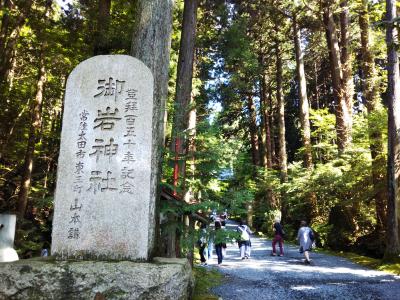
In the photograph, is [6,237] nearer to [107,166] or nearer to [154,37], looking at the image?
[107,166]

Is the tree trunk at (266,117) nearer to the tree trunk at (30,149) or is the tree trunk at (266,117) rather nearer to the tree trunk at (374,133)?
the tree trunk at (374,133)

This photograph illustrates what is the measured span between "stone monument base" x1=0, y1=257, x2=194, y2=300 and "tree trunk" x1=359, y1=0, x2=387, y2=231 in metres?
9.73

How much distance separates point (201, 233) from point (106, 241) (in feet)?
5.18

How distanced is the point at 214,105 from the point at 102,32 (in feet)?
33.7

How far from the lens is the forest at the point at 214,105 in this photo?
678cm

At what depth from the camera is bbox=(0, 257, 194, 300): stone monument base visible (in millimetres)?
4113

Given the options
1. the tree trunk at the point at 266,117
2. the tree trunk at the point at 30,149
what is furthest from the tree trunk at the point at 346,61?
the tree trunk at the point at 30,149

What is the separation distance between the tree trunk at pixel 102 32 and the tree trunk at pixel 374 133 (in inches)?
331

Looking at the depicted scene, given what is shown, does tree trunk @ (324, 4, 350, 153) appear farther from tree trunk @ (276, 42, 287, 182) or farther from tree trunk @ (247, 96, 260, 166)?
tree trunk @ (247, 96, 260, 166)

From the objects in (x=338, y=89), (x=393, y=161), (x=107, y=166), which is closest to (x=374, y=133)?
(x=393, y=161)

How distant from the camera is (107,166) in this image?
15.5 feet

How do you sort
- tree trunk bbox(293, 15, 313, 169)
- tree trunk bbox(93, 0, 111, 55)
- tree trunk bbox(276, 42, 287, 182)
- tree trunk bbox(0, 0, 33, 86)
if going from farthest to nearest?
tree trunk bbox(276, 42, 287, 182), tree trunk bbox(293, 15, 313, 169), tree trunk bbox(0, 0, 33, 86), tree trunk bbox(93, 0, 111, 55)

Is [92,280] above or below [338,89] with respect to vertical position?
below

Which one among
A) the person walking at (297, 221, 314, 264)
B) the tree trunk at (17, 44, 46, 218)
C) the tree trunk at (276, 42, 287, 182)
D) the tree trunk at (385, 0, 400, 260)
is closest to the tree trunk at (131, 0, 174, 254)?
the tree trunk at (385, 0, 400, 260)
